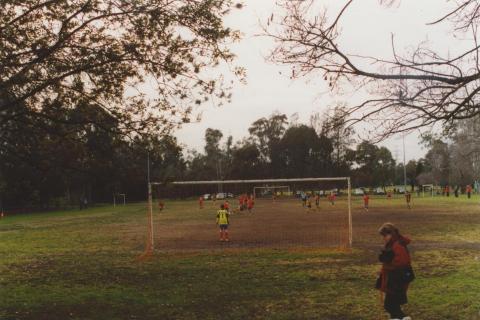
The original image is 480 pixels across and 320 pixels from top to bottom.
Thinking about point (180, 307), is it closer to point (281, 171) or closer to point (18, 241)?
point (18, 241)

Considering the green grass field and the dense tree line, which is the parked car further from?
the green grass field

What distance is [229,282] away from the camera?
12.0 m

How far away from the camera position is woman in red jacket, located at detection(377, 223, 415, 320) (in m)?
7.41

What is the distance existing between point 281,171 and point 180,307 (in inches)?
3575

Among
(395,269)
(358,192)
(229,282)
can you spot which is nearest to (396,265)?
(395,269)

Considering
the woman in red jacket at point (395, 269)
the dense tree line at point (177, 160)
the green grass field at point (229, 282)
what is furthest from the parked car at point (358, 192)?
the woman in red jacket at point (395, 269)

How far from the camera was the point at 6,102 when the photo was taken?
380 inches

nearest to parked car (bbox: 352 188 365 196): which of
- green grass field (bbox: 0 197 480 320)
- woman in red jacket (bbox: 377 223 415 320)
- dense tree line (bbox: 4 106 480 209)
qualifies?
dense tree line (bbox: 4 106 480 209)

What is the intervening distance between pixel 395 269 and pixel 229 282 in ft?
17.5

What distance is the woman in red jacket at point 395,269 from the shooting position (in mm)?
7410

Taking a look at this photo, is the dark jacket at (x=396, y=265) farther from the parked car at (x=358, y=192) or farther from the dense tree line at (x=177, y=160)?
the parked car at (x=358, y=192)

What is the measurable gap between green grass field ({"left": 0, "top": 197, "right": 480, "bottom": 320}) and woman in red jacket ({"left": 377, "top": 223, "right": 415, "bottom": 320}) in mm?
1070

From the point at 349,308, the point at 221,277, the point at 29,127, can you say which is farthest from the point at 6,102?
the point at 349,308

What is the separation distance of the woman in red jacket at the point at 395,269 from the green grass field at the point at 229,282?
107 centimetres
